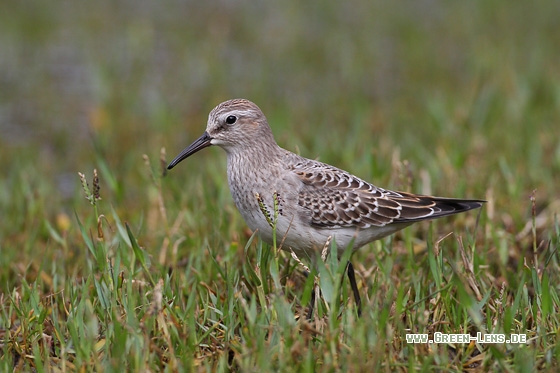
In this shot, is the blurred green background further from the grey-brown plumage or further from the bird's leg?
the bird's leg

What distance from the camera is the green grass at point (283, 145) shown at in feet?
14.5

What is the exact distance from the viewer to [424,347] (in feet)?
14.6

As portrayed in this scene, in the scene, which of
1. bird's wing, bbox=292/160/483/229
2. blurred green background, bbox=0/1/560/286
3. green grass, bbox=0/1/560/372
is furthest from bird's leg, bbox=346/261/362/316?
blurred green background, bbox=0/1/560/286

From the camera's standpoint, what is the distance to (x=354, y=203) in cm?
536

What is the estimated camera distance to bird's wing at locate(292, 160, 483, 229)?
528 cm

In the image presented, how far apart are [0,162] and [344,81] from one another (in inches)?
193

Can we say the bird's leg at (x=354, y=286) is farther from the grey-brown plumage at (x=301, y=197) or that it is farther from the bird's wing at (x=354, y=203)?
the bird's wing at (x=354, y=203)

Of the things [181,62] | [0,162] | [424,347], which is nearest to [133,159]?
[0,162]

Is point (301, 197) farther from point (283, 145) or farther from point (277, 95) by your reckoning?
point (277, 95)

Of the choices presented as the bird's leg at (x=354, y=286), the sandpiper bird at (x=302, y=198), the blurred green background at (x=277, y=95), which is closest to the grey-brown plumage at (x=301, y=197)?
the sandpiper bird at (x=302, y=198)

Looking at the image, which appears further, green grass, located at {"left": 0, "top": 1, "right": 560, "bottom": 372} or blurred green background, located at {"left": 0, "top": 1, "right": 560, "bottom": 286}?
blurred green background, located at {"left": 0, "top": 1, "right": 560, "bottom": 286}

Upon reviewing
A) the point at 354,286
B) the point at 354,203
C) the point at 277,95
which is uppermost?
the point at 277,95

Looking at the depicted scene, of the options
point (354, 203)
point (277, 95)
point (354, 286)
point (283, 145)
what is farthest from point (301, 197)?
point (277, 95)

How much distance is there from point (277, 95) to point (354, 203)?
5.67m
